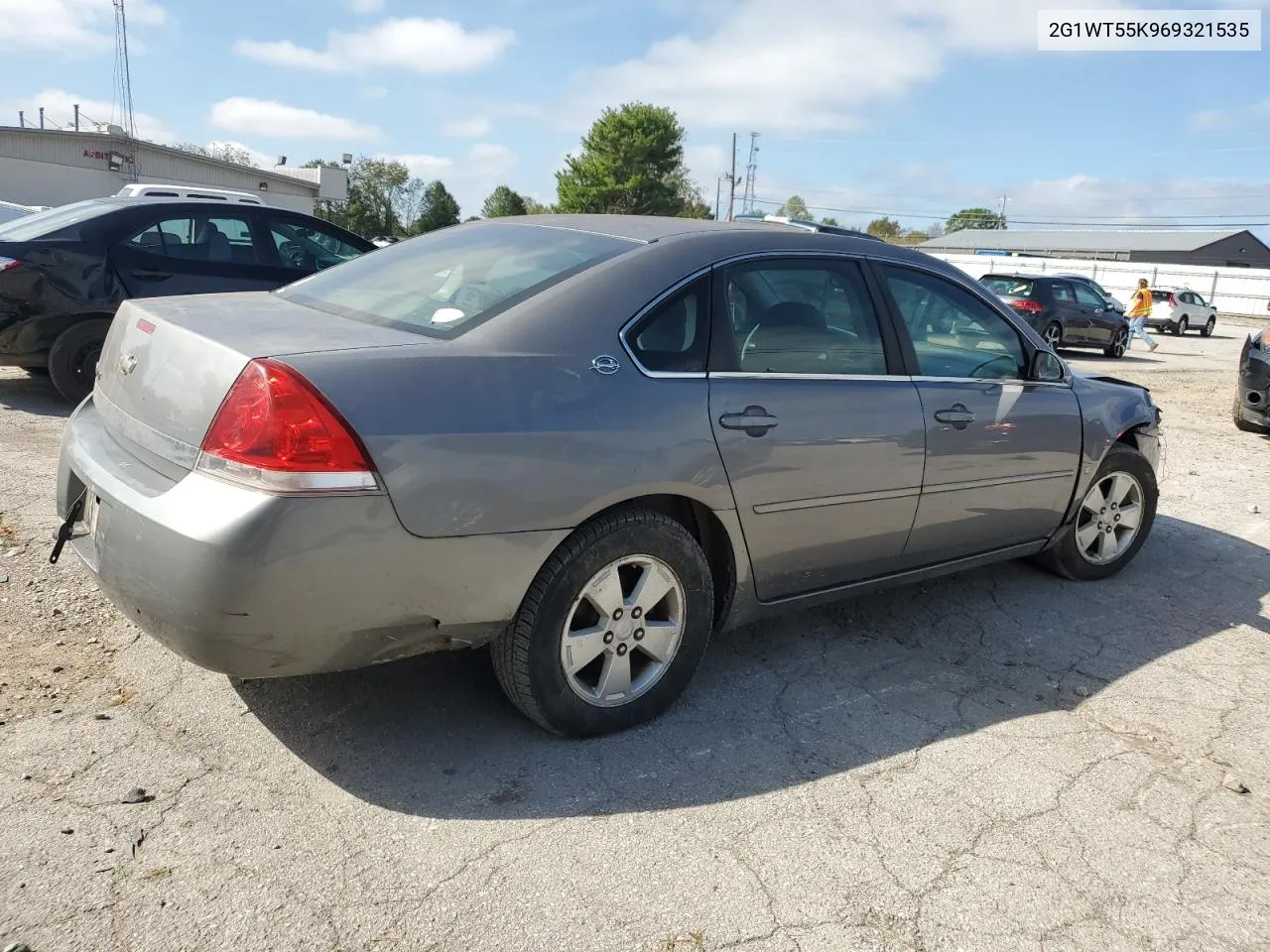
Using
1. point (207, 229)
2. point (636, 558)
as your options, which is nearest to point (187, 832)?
point (636, 558)

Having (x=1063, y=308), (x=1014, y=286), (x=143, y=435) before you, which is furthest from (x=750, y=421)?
(x=1063, y=308)

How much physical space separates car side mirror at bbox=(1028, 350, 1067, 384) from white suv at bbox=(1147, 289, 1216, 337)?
29069 millimetres

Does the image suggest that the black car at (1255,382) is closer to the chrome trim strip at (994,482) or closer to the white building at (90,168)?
the chrome trim strip at (994,482)

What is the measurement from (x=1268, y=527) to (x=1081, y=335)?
14.0 m

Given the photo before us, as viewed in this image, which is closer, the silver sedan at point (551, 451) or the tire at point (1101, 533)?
the silver sedan at point (551, 451)

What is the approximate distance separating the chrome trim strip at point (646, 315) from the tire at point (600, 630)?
1.42 feet

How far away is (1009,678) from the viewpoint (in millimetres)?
3793

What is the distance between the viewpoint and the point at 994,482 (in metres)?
4.07

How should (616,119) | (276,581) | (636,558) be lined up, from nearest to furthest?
(276,581), (636,558), (616,119)

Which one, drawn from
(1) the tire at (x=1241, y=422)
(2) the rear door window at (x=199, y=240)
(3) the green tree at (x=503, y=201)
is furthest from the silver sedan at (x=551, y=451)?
(3) the green tree at (x=503, y=201)

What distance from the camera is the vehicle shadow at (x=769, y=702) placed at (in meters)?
2.83

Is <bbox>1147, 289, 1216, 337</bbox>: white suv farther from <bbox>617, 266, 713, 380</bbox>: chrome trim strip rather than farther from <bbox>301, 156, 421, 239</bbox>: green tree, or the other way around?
<bbox>301, 156, 421, 239</bbox>: green tree

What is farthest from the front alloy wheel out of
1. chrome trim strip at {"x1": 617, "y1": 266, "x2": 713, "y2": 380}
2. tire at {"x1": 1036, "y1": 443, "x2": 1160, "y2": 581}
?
chrome trim strip at {"x1": 617, "y1": 266, "x2": 713, "y2": 380}

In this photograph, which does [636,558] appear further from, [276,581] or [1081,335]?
[1081,335]
